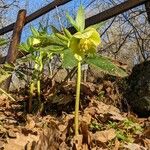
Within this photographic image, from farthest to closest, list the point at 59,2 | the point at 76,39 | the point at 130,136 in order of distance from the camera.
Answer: the point at 59,2 < the point at 130,136 < the point at 76,39

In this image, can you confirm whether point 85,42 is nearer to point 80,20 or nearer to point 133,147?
point 80,20

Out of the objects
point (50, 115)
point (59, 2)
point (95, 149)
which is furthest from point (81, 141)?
point (59, 2)

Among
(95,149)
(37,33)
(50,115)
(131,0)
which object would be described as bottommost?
→ (95,149)

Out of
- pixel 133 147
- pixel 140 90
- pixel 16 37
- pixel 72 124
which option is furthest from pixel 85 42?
pixel 16 37

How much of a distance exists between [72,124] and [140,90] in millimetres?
785

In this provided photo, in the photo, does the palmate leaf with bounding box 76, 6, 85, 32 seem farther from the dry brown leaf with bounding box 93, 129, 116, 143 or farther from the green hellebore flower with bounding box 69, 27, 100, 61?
the dry brown leaf with bounding box 93, 129, 116, 143

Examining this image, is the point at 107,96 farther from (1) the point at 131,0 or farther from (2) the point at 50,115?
(1) the point at 131,0

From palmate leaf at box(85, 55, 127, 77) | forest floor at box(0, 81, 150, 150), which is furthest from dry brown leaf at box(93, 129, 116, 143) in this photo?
palmate leaf at box(85, 55, 127, 77)

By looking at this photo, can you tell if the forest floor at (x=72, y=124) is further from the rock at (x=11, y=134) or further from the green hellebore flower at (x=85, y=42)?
the green hellebore flower at (x=85, y=42)

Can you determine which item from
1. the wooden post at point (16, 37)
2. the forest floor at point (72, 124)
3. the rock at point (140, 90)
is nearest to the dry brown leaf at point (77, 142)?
the forest floor at point (72, 124)

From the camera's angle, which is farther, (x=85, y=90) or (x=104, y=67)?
(x=85, y=90)

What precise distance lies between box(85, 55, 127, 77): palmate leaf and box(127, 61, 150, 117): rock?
643 millimetres

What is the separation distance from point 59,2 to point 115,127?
1207 mm

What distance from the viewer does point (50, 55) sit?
2.15 metres
